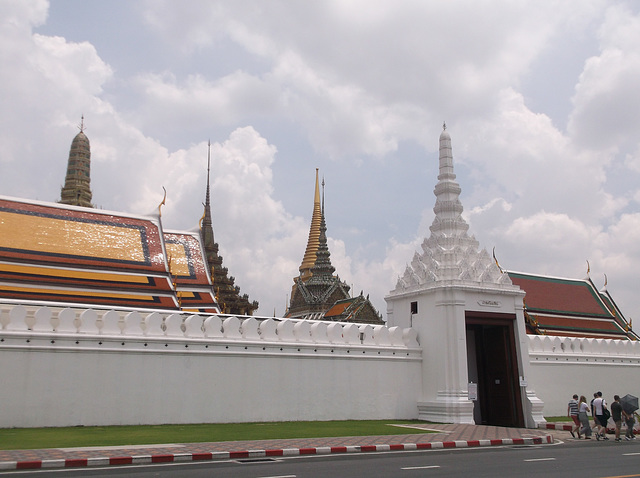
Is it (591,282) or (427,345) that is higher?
(591,282)

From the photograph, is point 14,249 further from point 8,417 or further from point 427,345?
point 427,345

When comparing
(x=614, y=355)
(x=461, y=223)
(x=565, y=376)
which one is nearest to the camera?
(x=461, y=223)

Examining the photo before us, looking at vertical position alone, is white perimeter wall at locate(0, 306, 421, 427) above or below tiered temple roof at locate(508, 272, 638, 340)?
below

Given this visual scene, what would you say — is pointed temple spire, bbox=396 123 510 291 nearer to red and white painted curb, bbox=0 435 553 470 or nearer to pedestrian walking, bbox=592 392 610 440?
pedestrian walking, bbox=592 392 610 440

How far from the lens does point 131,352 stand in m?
14.5

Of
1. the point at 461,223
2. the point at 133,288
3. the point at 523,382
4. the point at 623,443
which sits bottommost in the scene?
the point at 623,443

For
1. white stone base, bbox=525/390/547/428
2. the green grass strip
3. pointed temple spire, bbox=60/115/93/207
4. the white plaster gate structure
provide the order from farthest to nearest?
pointed temple spire, bbox=60/115/93/207 → white stone base, bbox=525/390/547/428 → the white plaster gate structure → the green grass strip

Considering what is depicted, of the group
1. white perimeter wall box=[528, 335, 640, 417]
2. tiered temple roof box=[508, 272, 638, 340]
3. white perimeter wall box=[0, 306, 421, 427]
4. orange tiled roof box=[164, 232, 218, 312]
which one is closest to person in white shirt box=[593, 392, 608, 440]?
white perimeter wall box=[528, 335, 640, 417]

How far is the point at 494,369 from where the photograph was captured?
19.3 metres

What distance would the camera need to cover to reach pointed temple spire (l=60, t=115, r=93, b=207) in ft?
169

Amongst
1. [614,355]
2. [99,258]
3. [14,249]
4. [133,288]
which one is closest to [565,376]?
[614,355]

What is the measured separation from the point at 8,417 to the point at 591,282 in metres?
31.1

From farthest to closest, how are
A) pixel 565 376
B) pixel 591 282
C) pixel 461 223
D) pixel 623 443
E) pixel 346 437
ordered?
1. pixel 591 282
2. pixel 565 376
3. pixel 461 223
4. pixel 623 443
5. pixel 346 437

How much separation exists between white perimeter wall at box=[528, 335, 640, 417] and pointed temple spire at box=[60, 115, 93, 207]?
133 feet
